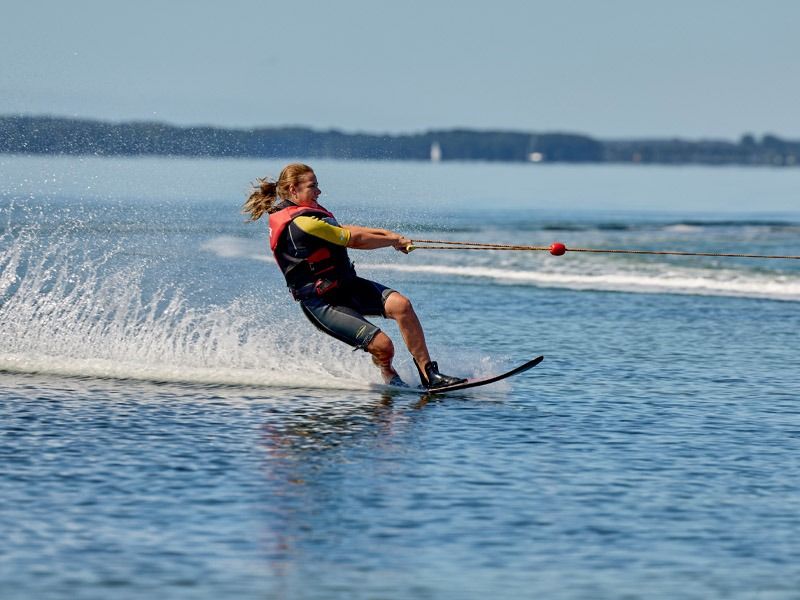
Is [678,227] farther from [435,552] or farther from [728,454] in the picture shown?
[435,552]

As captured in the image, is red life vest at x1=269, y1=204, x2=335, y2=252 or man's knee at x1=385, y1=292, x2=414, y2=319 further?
man's knee at x1=385, y1=292, x2=414, y2=319

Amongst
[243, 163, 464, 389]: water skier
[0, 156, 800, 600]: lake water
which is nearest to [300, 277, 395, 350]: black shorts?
[243, 163, 464, 389]: water skier

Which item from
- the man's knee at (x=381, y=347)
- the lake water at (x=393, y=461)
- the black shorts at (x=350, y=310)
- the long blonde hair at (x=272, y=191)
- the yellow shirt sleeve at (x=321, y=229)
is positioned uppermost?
the long blonde hair at (x=272, y=191)

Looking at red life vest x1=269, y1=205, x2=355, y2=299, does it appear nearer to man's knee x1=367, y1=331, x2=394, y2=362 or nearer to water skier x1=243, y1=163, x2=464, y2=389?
water skier x1=243, y1=163, x2=464, y2=389

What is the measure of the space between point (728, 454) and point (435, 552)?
320 cm

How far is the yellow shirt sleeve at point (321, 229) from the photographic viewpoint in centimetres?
1103

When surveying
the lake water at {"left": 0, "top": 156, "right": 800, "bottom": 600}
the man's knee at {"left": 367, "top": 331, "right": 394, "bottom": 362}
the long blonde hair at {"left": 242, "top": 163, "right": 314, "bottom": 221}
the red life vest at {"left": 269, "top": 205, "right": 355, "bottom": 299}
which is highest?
the long blonde hair at {"left": 242, "top": 163, "right": 314, "bottom": 221}

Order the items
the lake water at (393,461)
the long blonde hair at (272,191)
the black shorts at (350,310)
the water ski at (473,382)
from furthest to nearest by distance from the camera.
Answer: the water ski at (473,382), the black shorts at (350,310), the long blonde hair at (272,191), the lake water at (393,461)

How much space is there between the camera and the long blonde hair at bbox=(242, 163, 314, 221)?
11.2m

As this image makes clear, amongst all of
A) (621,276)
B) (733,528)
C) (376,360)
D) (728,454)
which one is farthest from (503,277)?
(733,528)

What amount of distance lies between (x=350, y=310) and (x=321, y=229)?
0.76 meters

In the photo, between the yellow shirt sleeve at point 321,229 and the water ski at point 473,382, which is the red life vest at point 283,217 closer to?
the yellow shirt sleeve at point 321,229

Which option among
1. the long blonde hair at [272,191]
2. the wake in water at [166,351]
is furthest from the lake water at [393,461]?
the long blonde hair at [272,191]

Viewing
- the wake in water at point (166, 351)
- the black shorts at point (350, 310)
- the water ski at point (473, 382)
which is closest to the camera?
the black shorts at point (350, 310)
